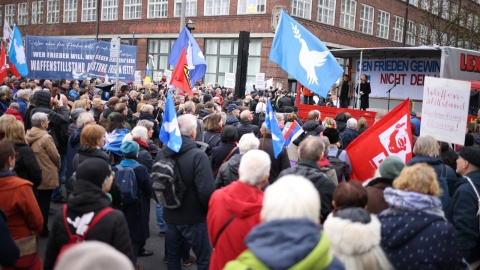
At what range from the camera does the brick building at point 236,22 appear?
31531 millimetres

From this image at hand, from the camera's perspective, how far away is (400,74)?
17.9 m

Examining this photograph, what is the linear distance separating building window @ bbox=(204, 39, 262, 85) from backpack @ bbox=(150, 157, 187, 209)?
92.3 feet

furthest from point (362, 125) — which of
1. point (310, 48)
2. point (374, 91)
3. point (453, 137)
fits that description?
point (374, 91)

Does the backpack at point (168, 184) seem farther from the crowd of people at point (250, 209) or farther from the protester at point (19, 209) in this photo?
the protester at point (19, 209)

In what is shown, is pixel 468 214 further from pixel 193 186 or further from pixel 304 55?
pixel 304 55

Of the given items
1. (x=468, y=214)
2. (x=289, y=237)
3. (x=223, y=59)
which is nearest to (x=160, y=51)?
(x=223, y=59)

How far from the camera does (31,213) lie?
414 centimetres

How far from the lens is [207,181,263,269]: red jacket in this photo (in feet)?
11.6

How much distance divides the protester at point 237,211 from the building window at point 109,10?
39833 millimetres

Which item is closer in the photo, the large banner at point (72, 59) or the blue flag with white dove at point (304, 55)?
the blue flag with white dove at point (304, 55)

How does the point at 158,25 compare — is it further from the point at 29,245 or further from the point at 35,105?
the point at 29,245

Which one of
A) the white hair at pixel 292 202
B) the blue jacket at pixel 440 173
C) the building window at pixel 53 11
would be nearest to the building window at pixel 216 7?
the building window at pixel 53 11

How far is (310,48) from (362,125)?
2664 millimetres

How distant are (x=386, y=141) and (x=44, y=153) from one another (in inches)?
173
